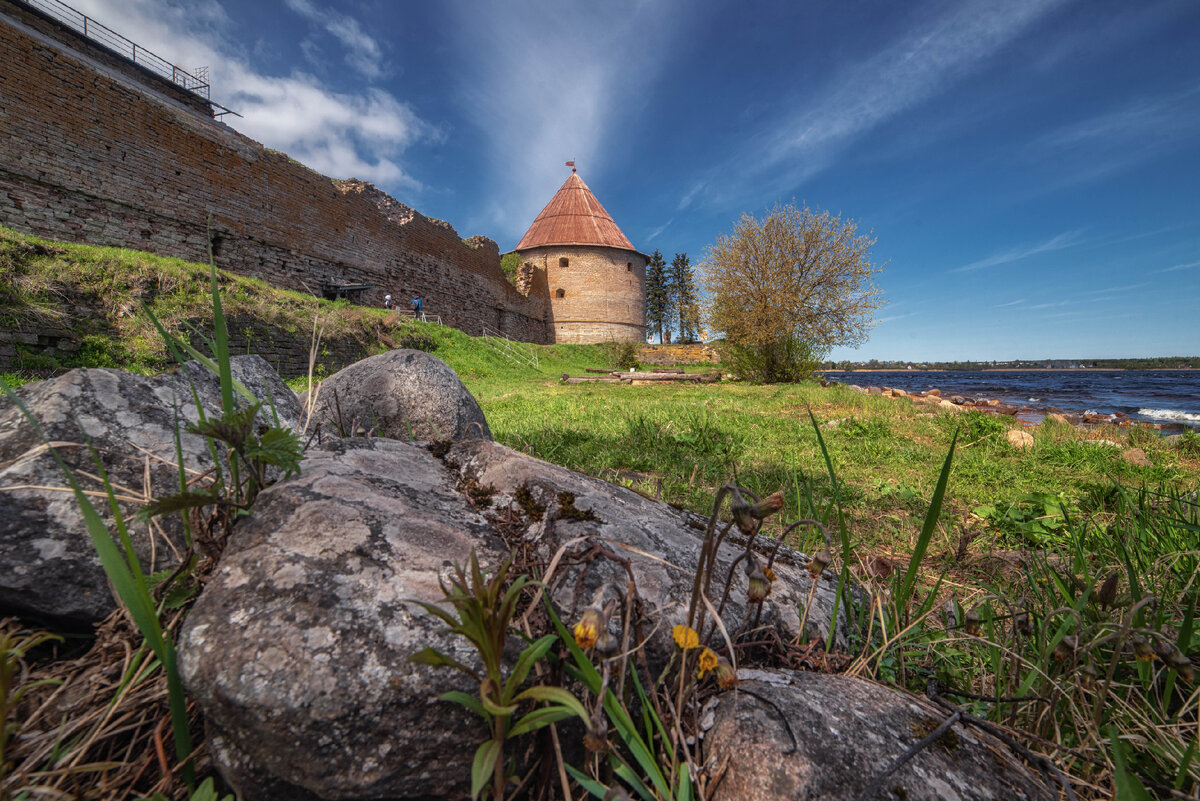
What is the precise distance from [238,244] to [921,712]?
62.5 ft

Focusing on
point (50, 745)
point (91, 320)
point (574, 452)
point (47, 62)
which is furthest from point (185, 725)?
point (47, 62)

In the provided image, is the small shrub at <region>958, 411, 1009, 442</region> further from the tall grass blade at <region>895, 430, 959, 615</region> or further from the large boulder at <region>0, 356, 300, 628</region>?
the large boulder at <region>0, 356, 300, 628</region>

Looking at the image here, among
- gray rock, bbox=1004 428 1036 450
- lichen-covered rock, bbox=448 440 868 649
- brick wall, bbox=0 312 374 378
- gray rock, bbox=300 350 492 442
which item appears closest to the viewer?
lichen-covered rock, bbox=448 440 868 649

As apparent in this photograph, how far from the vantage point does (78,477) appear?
1.14m

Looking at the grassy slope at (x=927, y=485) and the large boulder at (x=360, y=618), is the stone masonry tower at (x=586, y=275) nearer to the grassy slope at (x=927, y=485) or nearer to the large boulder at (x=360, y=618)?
the grassy slope at (x=927, y=485)

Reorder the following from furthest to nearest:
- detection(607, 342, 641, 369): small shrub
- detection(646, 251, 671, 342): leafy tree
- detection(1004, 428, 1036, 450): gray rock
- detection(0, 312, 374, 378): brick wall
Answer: detection(646, 251, 671, 342): leafy tree
detection(607, 342, 641, 369): small shrub
detection(0, 312, 374, 378): brick wall
detection(1004, 428, 1036, 450): gray rock

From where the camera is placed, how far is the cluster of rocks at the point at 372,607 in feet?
2.39

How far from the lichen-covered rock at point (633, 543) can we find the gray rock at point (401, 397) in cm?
234

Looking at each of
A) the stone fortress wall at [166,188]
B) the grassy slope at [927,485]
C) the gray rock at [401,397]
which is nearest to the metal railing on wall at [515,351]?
the stone fortress wall at [166,188]

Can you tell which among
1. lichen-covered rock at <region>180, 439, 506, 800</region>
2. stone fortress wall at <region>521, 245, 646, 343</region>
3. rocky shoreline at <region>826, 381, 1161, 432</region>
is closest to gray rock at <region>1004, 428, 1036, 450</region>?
rocky shoreline at <region>826, 381, 1161, 432</region>

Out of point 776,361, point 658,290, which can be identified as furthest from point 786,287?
point 658,290

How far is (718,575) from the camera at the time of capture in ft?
4.17

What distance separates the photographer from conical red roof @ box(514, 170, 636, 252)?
32625 millimetres

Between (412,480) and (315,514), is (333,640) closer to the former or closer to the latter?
(315,514)
